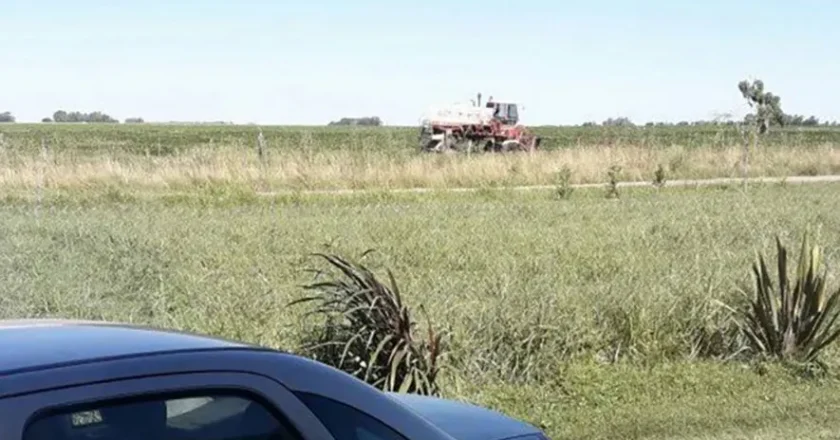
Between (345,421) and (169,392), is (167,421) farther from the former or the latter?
(345,421)

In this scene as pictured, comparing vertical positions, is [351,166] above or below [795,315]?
above

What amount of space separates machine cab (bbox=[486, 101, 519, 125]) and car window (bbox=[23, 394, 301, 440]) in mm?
44883

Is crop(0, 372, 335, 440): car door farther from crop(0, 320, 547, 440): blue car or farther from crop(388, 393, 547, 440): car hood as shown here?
crop(388, 393, 547, 440): car hood

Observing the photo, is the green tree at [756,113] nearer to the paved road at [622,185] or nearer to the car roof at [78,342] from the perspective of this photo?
the paved road at [622,185]

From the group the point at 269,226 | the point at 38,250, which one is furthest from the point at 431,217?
the point at 38,250

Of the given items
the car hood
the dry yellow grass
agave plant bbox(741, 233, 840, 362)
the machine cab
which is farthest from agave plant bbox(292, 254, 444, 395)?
the machine cab

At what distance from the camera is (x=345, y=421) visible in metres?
2.80

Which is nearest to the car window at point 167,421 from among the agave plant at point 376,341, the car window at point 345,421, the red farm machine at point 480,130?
the car window at point 345,421

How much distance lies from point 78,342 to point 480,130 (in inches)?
1636

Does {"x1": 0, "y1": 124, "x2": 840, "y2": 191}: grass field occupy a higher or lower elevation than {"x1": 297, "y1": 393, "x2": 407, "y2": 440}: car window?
lower

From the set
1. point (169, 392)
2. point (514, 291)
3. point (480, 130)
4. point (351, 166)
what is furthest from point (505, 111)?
point (169, 392)

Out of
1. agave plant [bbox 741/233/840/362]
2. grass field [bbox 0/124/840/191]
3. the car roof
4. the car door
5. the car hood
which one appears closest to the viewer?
the car door

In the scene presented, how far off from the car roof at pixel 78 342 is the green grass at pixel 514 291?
4.40 meters

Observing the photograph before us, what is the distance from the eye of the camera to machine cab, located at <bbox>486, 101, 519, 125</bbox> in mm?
47719
